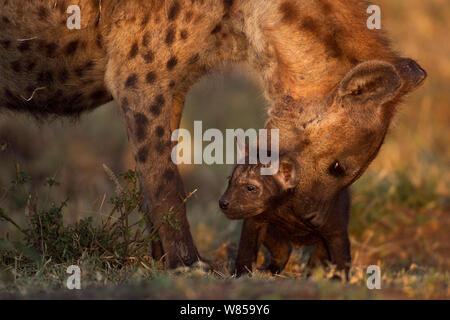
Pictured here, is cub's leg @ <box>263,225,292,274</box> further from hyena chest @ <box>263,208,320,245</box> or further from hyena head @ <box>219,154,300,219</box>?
hyena head @ <box>219,154,300,219</box>

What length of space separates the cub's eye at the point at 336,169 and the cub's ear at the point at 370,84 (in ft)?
1.03

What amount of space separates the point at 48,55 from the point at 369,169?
143 inches

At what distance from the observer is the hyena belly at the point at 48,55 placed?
454 cm

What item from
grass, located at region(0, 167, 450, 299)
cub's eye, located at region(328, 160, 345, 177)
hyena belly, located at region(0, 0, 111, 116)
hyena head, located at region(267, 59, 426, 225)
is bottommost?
grass, located at region(0, 167, 450, 299)

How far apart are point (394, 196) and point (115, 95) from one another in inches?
134

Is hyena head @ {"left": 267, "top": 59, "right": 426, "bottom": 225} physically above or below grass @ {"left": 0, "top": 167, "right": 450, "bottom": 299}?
above

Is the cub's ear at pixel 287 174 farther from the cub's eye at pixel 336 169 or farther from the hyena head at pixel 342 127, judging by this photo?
the cub's eye at pixel 336 169

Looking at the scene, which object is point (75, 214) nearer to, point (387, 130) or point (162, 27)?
point (162, 27)

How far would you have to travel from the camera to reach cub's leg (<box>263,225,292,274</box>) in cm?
493

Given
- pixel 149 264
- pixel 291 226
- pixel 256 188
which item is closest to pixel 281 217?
pixel 291 226

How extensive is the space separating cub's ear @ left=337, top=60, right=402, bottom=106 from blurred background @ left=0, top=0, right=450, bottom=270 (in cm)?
37

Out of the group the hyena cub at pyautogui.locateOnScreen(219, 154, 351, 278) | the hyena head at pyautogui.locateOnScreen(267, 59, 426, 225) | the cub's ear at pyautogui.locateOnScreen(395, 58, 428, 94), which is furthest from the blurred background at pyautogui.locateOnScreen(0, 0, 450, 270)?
the hyena cub at pyautogui.locateOnScreen(219, 154, 351, 278)

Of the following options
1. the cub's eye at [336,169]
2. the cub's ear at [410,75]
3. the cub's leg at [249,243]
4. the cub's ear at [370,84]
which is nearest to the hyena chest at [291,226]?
the cub's leg at [249,243]
